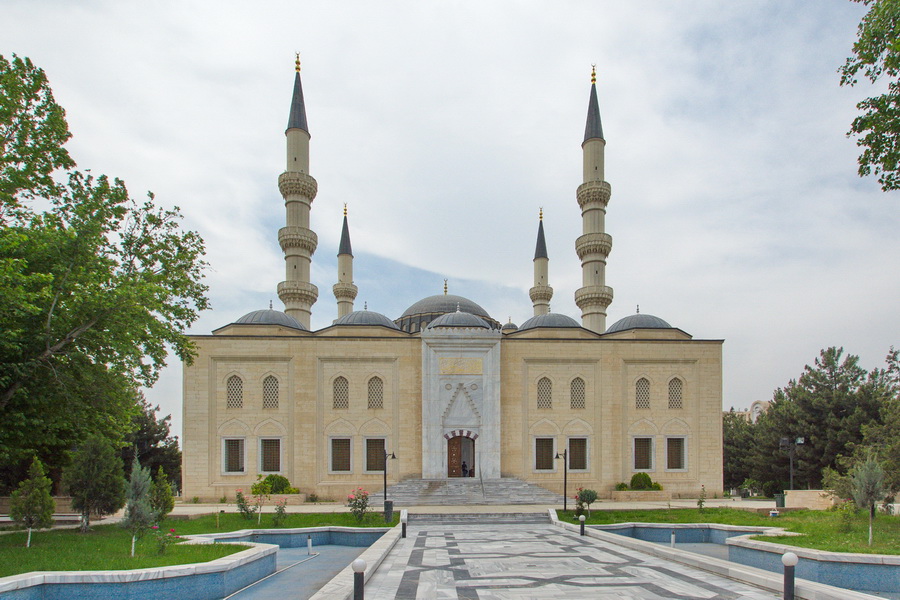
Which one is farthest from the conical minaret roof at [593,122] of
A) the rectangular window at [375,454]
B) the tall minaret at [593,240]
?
the rectangular window at [375,454]

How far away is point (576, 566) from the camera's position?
10.2m

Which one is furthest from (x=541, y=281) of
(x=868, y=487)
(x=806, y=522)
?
(x=868, y=487)

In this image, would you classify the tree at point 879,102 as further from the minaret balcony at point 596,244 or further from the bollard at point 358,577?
the minaret balcony at point 596,244

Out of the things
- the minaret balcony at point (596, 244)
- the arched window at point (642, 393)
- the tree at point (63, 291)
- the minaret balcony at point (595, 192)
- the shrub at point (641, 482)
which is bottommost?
the shrub at point (641, 482)

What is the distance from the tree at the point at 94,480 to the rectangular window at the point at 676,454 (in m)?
20.3

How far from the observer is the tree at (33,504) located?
12531mm

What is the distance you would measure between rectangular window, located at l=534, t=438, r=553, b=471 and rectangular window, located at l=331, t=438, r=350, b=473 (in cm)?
789

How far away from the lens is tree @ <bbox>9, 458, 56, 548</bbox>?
493 inches

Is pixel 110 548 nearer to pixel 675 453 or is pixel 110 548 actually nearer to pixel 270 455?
pixel 270 455

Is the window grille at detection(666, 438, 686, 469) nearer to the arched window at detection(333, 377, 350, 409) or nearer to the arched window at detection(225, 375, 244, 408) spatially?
the arched window at detection(333, 377, 350, 409)

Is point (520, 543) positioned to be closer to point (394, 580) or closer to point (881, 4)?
point (394, 580)

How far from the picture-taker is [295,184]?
29.2m

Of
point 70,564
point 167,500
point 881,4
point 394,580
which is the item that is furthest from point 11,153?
point 881,4

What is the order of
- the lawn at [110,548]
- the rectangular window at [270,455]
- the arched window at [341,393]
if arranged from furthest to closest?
the arched window at [341,393], the rectangular window at [270,455], the lawn at [110,548]
